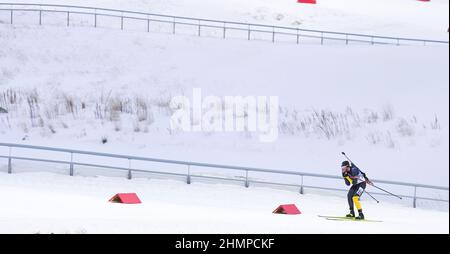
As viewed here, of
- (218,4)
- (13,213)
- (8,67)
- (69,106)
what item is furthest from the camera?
(218,4)

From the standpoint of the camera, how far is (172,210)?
20.5m

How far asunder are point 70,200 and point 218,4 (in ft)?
129

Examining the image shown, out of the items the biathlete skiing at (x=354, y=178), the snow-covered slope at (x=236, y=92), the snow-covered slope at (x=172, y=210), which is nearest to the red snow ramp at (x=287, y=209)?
the snow-covered slope at (x=172, y=210)

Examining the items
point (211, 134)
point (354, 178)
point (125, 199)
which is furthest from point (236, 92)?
point (354, 178)

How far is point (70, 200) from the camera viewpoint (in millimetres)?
21516

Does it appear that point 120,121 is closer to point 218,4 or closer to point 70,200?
point 70,200

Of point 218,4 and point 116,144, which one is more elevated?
point 218,4

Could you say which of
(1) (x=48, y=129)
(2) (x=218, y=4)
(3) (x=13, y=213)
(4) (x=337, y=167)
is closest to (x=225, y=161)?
(4) (x=337, y=167)

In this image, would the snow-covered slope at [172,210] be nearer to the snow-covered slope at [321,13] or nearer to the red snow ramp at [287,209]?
the red snow ramp at [287,209]

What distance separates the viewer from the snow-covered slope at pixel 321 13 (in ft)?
186

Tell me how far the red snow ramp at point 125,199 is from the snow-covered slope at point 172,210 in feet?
0.67

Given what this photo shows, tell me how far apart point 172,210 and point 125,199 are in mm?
1590

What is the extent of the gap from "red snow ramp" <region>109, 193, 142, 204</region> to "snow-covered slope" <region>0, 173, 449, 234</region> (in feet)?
0.67

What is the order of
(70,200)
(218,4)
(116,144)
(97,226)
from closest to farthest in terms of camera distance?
(97,226) < (70,200) < (116,144) < (218,4)
